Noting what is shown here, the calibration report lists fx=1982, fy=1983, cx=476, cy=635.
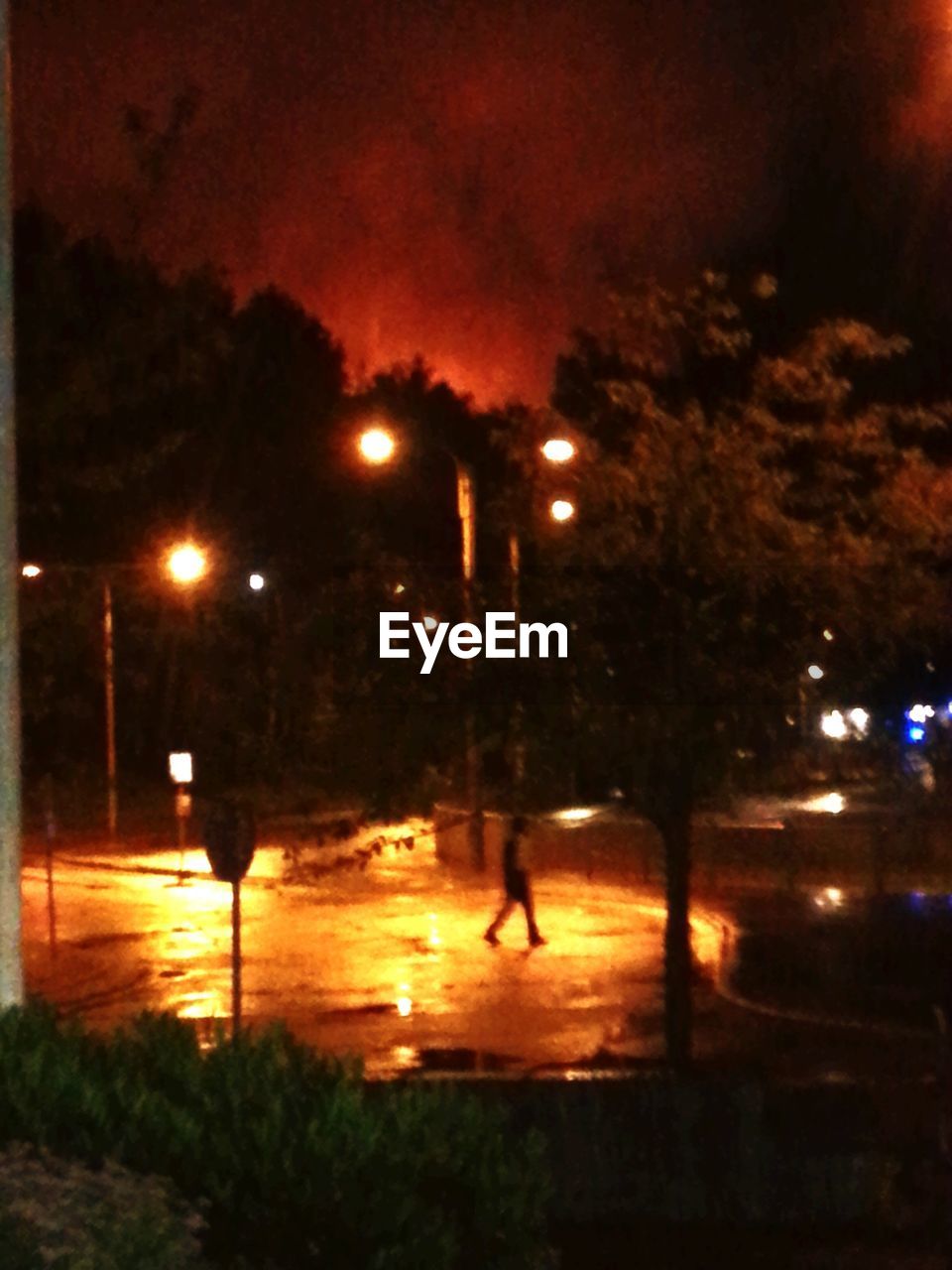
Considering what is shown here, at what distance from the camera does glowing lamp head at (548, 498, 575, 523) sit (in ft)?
42.2

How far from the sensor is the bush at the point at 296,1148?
527 cm

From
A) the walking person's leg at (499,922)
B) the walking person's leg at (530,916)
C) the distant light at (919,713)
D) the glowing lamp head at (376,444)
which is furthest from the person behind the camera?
the glowing lamp head at (376,444)

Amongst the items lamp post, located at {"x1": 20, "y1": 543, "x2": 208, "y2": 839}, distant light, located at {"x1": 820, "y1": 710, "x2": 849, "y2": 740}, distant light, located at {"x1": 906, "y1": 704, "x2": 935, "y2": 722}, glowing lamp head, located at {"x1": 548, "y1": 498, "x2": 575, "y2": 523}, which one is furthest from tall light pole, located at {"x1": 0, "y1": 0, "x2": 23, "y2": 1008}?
lamp post, located at {"x1": 20, "y1": 543, "x2": 208, "y2": 839}

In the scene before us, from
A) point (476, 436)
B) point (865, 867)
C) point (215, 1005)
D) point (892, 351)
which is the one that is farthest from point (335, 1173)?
point (476, 436)

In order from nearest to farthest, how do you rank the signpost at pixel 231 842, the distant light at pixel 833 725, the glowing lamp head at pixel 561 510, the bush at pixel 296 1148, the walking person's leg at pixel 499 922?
the bush at pixel 296 1148, the distant light at pixel 833 725, the glowing lamp head at pixel 561 510, the signpost at pixel 231 842, the walking person's leg at pixel 499 922

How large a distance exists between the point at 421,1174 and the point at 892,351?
9.29m

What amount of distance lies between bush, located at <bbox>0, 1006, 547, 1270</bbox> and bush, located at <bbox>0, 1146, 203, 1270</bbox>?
0.65ft

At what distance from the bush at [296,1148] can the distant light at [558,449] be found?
24.4ft

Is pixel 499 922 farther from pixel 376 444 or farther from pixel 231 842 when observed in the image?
pixel 231 842

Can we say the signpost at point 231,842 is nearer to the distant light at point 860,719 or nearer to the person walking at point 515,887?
the distant light at point 860,719

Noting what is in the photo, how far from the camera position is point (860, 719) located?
42.9ft

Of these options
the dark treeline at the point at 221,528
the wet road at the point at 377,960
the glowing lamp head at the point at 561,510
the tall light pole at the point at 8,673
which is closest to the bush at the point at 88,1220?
the tall light pole at the point at 8,673

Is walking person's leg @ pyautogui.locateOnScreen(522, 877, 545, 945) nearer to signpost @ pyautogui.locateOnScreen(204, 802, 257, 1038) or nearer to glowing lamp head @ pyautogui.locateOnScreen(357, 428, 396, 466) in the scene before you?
glowing lamp head @ pyautogui.locateOnScreen(357, 428, 396, 466)

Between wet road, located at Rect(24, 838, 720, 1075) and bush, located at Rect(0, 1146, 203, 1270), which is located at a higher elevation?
bush, located at Rect(0, 1146, 203, 1270)
